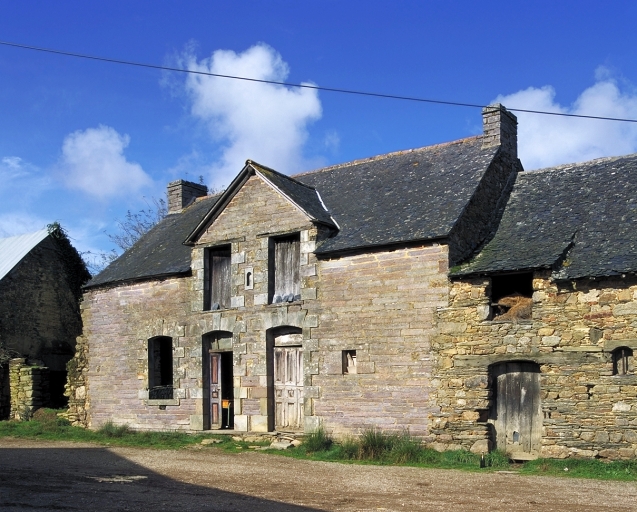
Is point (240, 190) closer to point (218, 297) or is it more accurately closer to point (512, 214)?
point (218, 297)

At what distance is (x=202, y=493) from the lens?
11094mm

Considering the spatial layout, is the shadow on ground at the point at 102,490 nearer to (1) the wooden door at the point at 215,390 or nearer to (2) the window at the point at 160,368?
(1) the wooden door at the point at 215,390

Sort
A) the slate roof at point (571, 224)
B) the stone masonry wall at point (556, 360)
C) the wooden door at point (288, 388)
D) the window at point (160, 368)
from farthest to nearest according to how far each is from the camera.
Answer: the window at point (160, 368) < the wooden door at point (288, 388) < the slate roof at point (571, 224) < the stone masonry wall at point (556, 360)

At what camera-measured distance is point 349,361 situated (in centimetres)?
1731

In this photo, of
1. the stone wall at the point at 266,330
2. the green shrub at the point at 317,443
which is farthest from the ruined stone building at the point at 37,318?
the green shrub at the point at 317,443

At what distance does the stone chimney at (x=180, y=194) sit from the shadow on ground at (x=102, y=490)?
11566mm

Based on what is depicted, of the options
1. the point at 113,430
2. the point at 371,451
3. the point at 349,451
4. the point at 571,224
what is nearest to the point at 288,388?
the point at 349,451

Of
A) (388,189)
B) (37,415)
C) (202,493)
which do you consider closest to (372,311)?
(388,189)

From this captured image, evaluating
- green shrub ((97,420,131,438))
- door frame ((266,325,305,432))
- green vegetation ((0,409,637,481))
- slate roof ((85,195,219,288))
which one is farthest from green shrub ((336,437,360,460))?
green shrub ((97,420,131,438))

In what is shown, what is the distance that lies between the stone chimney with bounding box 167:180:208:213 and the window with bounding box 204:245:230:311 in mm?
5697

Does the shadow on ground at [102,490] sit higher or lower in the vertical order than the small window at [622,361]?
lower

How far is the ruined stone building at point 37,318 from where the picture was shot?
24156mm

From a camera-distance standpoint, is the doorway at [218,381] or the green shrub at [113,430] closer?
the doorway at [218,381]

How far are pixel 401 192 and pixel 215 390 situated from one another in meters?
6.69
